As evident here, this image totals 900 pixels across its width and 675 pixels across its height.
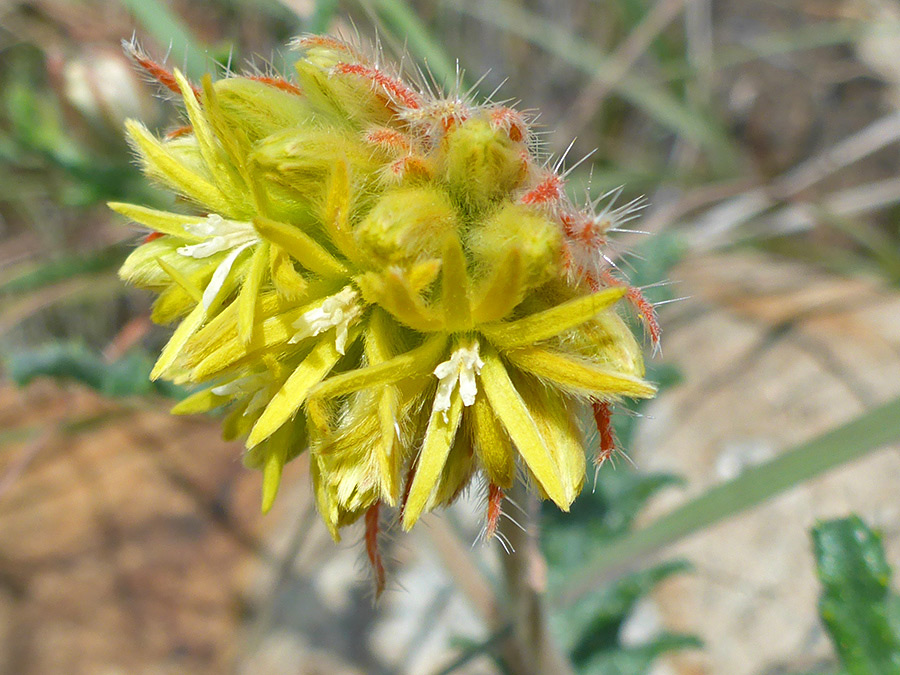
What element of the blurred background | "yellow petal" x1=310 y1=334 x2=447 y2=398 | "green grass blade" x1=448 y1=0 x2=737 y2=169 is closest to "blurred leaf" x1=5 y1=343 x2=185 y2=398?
the blurred background

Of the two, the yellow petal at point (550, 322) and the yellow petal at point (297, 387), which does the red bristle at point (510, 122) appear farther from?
the yellow petal at point (297, 387)

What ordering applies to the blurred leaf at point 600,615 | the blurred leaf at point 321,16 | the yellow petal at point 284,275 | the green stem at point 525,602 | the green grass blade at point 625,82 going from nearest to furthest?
the yellow petal at point 284,275
the green stem at point 525,602
the blurred leaf at point 321,16
the blurred leaf at point 600,615
the green grass blade at point 625,82

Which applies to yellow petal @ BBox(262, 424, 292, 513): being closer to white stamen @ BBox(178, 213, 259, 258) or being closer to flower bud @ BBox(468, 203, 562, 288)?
white stamen @ BBox(178, 213, 259, 258)

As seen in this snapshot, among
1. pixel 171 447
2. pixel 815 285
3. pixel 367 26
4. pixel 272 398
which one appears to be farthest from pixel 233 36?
pixel 272 398

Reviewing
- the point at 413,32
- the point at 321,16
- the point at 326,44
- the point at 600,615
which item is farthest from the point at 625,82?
the point at 326,44

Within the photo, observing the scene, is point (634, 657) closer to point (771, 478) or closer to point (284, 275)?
point (771, 478)

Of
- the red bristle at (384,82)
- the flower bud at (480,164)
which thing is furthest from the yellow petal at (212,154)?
the flower bud at (480,164)

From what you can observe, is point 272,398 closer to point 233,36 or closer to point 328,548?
point 328,548
